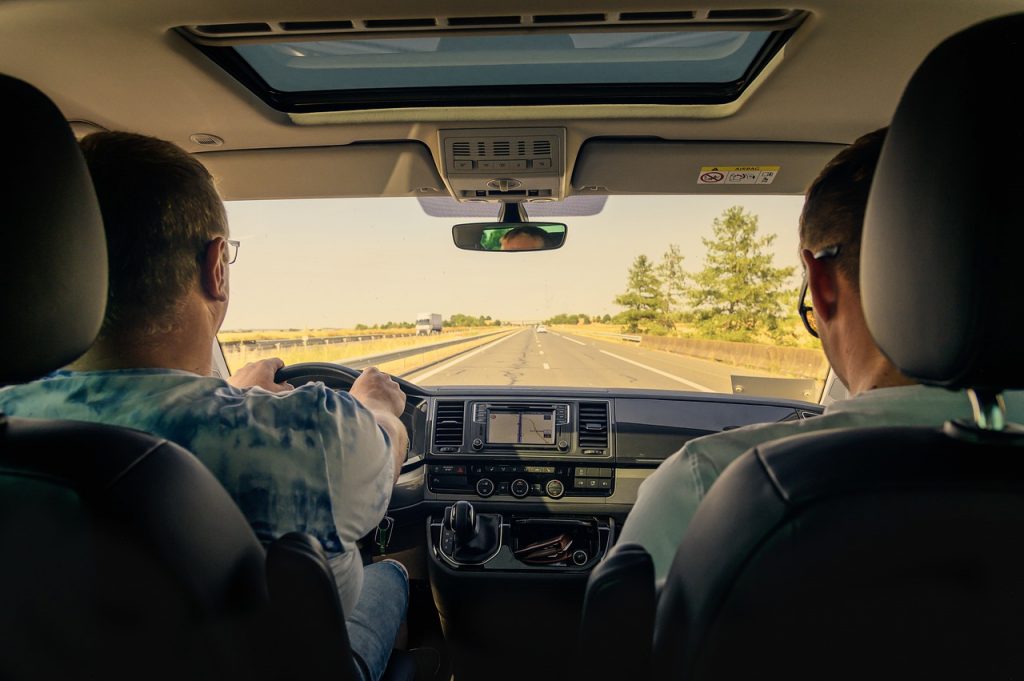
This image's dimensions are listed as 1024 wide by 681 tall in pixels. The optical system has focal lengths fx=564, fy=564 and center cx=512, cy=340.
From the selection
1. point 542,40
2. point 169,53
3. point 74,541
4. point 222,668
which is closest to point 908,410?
point 222,668

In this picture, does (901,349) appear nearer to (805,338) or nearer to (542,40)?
(805,338)

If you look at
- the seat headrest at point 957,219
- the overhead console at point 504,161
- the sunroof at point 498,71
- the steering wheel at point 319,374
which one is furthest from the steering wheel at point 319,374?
the seat headrest at point 957,219

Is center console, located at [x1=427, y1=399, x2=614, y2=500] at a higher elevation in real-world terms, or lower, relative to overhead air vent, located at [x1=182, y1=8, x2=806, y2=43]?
lower

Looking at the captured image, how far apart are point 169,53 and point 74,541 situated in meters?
2.44

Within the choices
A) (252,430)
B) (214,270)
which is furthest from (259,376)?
(252,430)

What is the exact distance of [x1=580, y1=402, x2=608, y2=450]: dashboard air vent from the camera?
3623mm

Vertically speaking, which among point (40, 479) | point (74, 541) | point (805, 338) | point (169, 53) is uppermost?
point (169, 53)

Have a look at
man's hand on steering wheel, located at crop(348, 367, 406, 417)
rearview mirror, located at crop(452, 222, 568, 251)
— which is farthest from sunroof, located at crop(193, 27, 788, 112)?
man's hand on steering wheel, located at crop(348, 367, 406, 417)

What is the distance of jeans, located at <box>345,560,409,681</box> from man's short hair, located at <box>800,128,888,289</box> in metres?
1.83

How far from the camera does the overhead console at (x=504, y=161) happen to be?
3.24 meters

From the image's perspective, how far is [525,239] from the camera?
12.5ft

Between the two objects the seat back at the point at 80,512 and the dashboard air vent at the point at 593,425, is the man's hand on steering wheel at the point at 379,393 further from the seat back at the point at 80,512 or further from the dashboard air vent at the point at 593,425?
the dashboard air vent at the point at 593,425

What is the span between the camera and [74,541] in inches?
39.6

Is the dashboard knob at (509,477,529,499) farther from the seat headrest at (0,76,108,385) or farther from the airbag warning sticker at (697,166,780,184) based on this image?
the seat headrest at (0,76,108,385)
